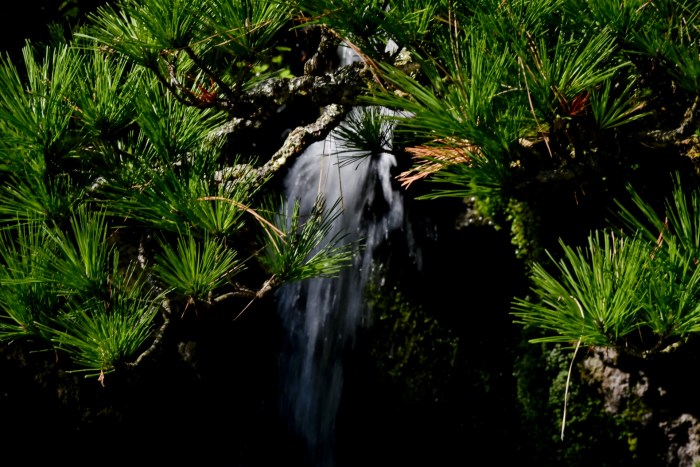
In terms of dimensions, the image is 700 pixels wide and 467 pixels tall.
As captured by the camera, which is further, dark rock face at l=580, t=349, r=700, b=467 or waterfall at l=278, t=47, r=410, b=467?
waterfall at l=278, t=47, r=410, b=467

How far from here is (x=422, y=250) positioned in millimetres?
2516

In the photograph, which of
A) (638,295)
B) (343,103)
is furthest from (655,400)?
(343,103)

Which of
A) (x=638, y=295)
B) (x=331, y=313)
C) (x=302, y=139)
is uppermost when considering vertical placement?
(x=302, y=139)

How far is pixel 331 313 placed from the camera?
8.68ft

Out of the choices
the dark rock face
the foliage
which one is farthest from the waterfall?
the foliage

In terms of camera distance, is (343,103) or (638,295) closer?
(638,295)

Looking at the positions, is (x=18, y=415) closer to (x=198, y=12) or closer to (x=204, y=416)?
(x=204, y=416)

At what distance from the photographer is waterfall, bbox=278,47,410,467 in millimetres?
2588

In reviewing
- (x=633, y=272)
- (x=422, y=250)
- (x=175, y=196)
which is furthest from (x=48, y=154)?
(x=422, y=250)

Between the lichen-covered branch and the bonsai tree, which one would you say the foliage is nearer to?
the bonsai tree

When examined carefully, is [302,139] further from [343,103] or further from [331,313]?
[331,313]

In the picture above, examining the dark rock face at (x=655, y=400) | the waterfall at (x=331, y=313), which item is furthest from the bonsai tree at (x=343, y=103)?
the waterfall at (x=331, y=313)

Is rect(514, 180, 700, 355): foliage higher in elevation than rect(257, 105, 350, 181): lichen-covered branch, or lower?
lower

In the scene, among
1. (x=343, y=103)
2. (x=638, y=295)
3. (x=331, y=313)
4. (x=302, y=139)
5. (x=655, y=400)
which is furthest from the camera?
(x=331, y=313)
